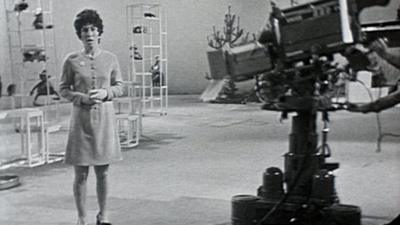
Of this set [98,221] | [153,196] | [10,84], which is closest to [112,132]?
[98,221]

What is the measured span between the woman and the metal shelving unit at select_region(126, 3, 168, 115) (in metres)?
0.86

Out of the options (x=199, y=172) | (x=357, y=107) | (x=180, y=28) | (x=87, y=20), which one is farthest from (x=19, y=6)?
(x=357, y=107)

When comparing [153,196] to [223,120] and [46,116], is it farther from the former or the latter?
Answer: [46,116]

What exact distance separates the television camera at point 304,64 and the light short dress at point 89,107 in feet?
3.00

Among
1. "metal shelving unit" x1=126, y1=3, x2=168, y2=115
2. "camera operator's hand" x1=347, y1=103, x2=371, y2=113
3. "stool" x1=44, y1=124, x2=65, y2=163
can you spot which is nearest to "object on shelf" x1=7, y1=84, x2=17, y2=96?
"stool" x1=44, y1=124, x2=65, y2=163

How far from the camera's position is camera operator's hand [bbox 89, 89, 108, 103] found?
111 inches

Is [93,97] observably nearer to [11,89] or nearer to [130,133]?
[11,89]

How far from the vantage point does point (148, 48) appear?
13.2 feet

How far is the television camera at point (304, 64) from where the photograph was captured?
1.99 metres

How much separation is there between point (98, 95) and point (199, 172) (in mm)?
1856

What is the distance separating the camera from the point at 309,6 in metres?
2.01

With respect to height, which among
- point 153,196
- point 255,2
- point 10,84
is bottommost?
point 153,196

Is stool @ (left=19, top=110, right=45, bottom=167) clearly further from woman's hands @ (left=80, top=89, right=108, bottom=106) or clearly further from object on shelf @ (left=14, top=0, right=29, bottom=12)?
woman's hands @ (left=80, top=89, right=108, bottom=106)

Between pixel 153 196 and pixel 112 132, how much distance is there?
104cm
